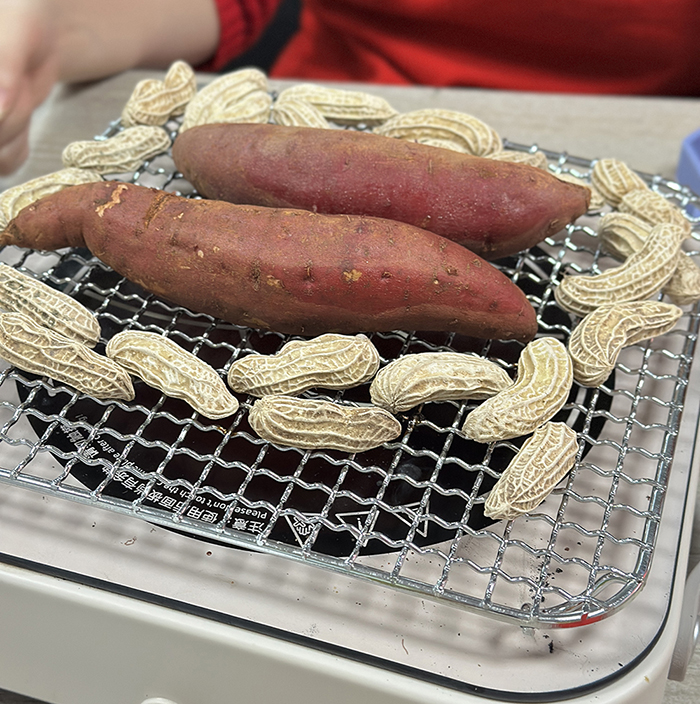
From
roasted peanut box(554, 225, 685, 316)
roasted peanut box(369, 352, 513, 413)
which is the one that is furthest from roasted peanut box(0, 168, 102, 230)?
roasted peanut box(554, 225, 685, 316)

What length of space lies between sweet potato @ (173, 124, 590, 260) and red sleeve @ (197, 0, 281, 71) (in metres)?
0.72

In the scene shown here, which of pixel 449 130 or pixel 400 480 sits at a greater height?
pixel 449 130

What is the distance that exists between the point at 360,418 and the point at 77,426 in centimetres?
25

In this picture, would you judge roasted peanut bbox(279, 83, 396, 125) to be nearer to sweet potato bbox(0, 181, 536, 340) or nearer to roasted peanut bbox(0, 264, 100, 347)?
sweet potato bbox(0, 181, 536, 340)

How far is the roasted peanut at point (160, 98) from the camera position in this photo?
102 cm

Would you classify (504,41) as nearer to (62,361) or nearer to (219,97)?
(219,97)

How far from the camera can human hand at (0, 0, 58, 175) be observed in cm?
100

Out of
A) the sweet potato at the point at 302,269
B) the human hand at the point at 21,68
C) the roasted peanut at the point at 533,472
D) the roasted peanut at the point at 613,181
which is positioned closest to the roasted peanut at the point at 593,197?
the roasted peanut at the point at 613,181

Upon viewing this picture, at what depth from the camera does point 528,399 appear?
69 cm

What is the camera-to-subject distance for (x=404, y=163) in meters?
0.83

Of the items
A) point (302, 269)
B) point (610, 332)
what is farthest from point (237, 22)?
point (610, 332)

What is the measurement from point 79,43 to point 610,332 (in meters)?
0.95

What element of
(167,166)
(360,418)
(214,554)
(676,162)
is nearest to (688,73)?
(676,162)

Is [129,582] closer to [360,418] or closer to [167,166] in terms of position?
[360,418]
